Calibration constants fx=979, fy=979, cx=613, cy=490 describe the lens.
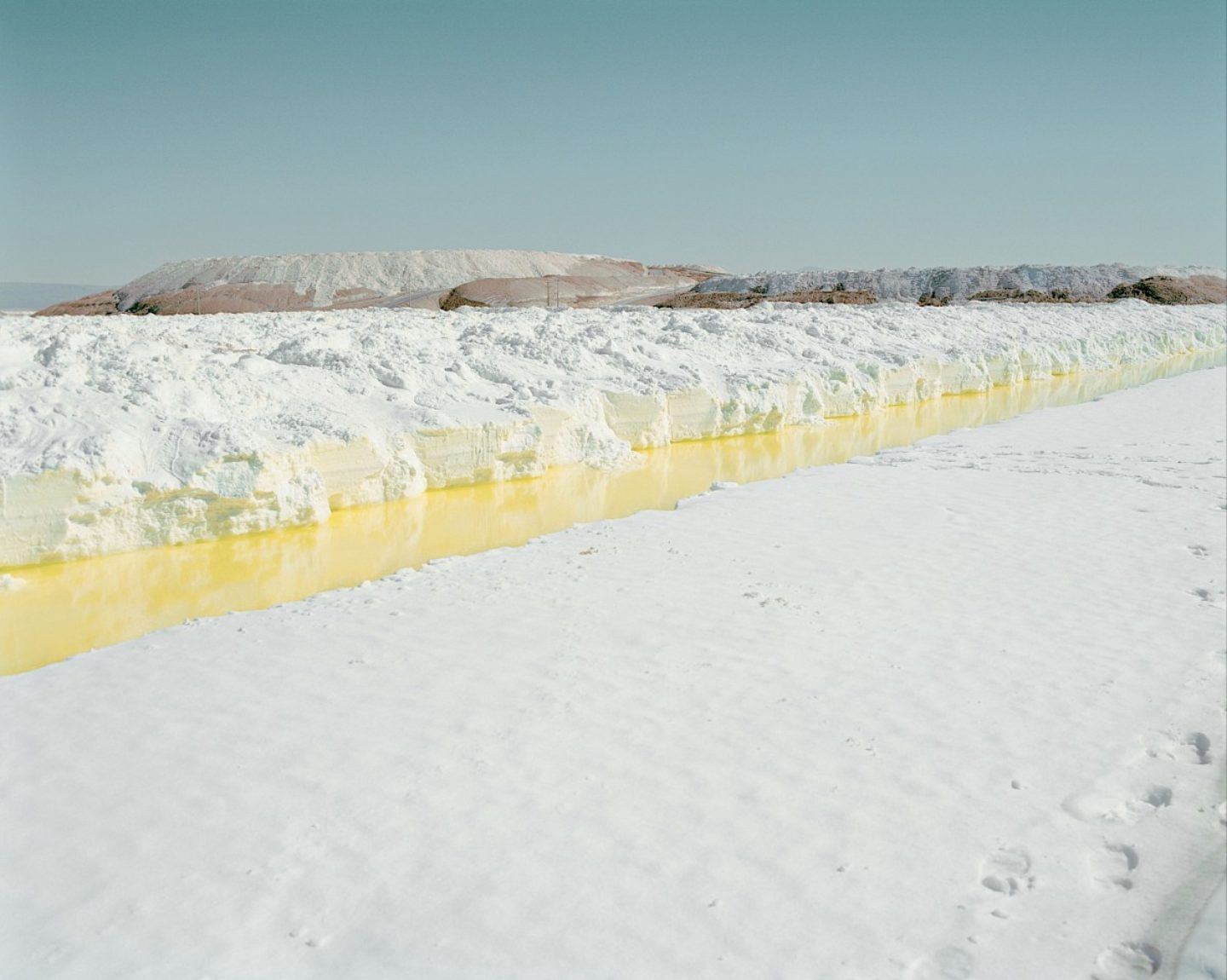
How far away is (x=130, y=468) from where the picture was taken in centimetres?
639

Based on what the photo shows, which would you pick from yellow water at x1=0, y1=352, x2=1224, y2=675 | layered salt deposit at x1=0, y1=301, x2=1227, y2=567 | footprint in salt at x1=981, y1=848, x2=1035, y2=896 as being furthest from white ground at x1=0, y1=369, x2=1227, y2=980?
layered salt deposit at x1=0, y1=301, x2=1227, y2=567

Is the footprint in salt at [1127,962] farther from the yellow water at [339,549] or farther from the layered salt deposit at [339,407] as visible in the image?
the layered salt deposit at [339,407]

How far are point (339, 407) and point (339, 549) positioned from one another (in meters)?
1.78

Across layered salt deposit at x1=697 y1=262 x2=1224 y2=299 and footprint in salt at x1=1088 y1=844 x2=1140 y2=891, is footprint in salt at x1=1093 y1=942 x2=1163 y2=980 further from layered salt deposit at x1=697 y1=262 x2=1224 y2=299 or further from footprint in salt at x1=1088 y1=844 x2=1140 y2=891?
layered salt deposit at x1=697 y1=262 x2=1224 y2=299

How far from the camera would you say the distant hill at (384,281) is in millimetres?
49250

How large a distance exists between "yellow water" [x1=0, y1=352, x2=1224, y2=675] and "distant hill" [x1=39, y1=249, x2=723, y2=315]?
3809 centimetres

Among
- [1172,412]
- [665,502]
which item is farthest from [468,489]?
[1172,412]

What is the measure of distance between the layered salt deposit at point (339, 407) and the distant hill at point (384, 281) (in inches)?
1372

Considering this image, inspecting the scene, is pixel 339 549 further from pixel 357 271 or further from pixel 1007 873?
pixel 357 271

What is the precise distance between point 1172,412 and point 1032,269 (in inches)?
2184

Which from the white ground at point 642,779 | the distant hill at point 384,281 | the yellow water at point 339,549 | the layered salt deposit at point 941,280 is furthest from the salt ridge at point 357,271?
the white ground at point 642,779

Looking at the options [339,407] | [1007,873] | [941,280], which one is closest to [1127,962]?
[1007,873]

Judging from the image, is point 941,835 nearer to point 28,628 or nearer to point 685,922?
point 685,922

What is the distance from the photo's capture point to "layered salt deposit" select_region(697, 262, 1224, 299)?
5766 centimetres
